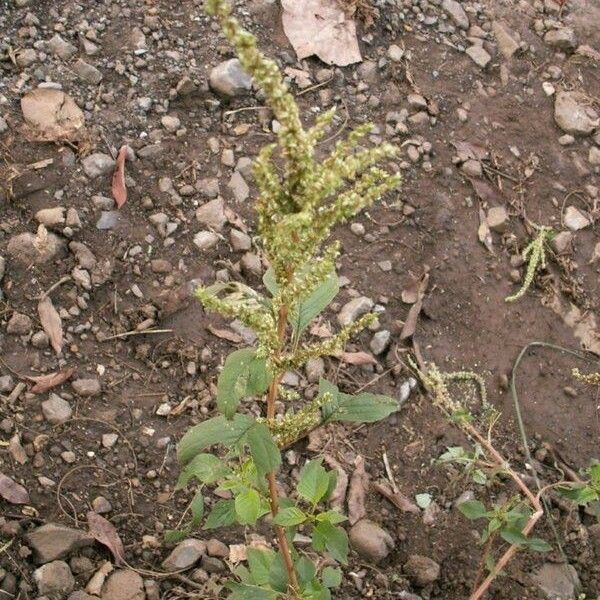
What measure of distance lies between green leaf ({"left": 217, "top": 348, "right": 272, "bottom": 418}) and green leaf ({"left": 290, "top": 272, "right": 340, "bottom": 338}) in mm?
245

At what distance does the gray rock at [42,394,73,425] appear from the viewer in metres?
3.24

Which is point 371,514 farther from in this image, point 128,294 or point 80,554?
point 128,294

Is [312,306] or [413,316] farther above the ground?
[312,306]

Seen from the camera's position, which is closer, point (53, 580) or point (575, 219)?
point (53, 580)

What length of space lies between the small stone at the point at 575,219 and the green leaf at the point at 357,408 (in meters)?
2.26

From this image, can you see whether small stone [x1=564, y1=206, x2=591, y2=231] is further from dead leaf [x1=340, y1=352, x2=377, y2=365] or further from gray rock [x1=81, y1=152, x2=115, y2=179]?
gray rock [x1=81, y1=152, x2=115, y2=179]

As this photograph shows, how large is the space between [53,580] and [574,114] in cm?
354

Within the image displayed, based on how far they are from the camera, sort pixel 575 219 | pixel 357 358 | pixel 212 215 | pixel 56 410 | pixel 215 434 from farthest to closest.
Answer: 1. pixel 575 219
2. pixel 212 215
3. pixel 357 358
4. pixel 56 410
5. pixel 215 434

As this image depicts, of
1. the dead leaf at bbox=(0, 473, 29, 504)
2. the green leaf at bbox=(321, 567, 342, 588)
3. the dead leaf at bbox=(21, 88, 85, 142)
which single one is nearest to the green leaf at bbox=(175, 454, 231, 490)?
the green leaf at bbox=(321, 567, 342, 588)

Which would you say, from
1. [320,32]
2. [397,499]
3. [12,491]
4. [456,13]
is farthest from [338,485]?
[456,13]

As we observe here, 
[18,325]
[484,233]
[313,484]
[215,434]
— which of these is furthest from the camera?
[484,233]

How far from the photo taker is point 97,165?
3791mm

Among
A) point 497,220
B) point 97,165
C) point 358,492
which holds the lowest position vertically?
point 358,492

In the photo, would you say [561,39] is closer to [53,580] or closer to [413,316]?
[413,316]
